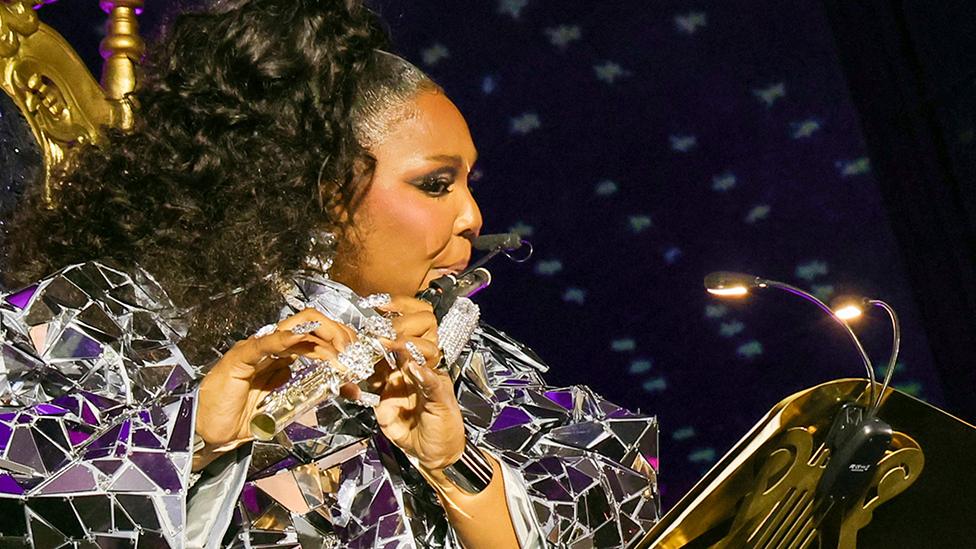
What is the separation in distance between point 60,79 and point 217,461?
2.19 ft

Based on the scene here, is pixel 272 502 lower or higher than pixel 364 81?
lower

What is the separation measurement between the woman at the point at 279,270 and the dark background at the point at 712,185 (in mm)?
608

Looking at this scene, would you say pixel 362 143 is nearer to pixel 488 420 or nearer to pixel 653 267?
pixel 488 420

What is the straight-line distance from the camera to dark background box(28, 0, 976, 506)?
6.23ft

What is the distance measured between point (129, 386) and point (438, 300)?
0.34 meters

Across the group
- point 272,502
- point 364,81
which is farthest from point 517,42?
point 272,502

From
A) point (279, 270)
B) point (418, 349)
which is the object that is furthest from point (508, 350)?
point (418, 349)

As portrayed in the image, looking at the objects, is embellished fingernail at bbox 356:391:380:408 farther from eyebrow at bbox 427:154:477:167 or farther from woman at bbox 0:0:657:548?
eyebrow at bbox 427:154:477:167

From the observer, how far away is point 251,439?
101cm

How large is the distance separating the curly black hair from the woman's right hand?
0.66ft

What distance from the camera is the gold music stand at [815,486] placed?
94 centimetres

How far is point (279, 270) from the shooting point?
1.19m

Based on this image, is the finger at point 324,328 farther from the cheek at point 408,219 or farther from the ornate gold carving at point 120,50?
the ornate gold carving at point 120,50

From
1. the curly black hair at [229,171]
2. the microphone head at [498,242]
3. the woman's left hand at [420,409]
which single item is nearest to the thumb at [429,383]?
the woman's left hand at [420,409]
